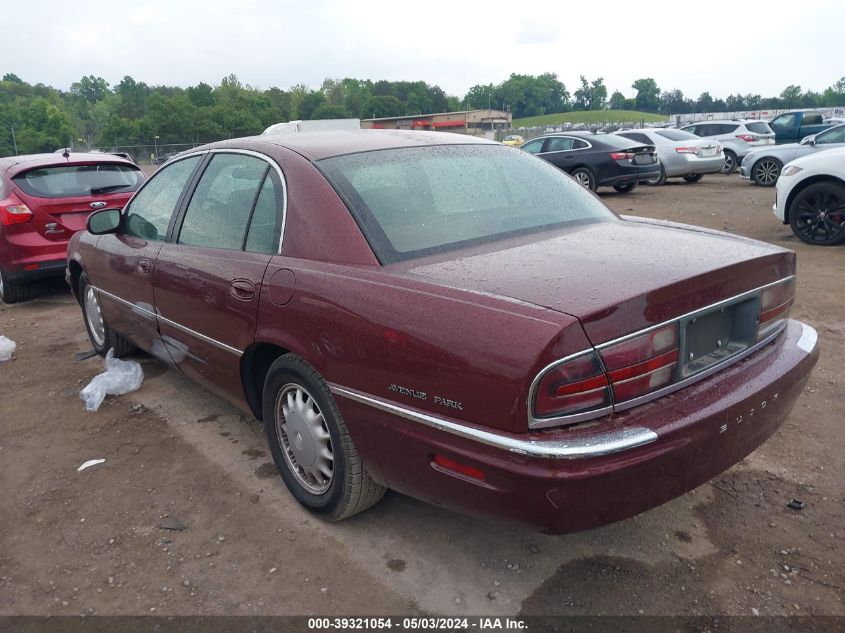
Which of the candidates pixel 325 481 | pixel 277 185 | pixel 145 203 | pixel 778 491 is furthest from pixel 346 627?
pixel 145 203

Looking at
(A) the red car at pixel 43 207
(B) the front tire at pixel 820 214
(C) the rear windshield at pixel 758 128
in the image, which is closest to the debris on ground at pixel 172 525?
(A) the red car at pixel 43 207

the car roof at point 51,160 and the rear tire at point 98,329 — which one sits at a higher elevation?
the car roof at point 51,160

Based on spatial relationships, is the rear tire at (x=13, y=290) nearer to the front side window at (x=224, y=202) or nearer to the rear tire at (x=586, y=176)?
the front side window at (x=224, y=202)

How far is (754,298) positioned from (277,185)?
2007 mm

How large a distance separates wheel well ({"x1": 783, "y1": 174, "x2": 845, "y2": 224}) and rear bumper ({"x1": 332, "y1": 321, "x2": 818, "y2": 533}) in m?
6.59

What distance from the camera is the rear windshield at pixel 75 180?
22.2 feet

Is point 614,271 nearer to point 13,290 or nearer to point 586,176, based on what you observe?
point 13,290

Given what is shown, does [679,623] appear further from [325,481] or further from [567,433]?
[325,481]

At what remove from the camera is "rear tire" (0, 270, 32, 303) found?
6.87 meters

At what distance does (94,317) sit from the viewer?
502 centimetres

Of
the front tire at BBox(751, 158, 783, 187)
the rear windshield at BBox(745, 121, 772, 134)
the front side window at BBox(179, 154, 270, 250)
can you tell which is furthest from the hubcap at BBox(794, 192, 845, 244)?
the rear windshield at BBox(745, 121, 772, 134)

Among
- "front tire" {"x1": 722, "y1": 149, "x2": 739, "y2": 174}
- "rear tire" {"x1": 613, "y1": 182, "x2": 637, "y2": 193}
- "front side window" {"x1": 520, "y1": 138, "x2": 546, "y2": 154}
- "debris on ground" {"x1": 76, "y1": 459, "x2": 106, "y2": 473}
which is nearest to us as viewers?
"debris on ground" {"x1": 76, "y1": 459, "x2": 106, "y2": 473}

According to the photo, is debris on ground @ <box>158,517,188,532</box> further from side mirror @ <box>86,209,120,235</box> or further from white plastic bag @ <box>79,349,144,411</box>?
side mirror @ <box>86,209,120,235</box>

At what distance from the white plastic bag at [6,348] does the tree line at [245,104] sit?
160ft
